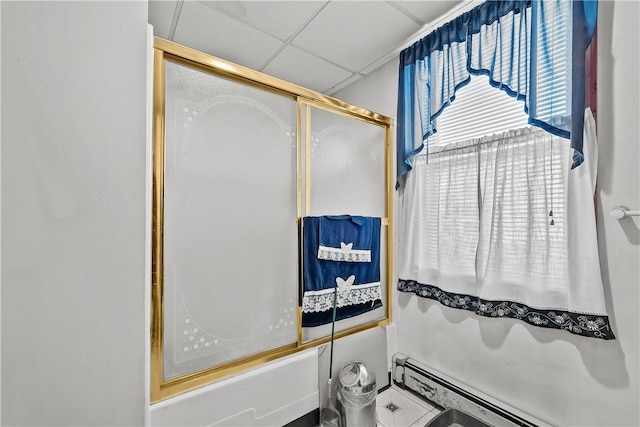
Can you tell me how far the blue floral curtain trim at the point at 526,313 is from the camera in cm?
91

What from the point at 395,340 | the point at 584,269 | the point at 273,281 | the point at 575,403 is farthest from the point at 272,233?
the point at 575,403

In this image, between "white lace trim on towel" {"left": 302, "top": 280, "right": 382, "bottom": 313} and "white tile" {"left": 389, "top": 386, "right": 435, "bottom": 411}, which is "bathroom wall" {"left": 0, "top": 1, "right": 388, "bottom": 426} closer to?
"white lace trim on towel" {"left": 302, "top": 280, "right": 382, "bottom": 313}

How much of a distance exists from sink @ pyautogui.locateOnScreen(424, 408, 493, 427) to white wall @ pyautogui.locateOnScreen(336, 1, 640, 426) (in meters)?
0.14

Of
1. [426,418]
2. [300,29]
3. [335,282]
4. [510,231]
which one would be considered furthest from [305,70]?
[426,418]

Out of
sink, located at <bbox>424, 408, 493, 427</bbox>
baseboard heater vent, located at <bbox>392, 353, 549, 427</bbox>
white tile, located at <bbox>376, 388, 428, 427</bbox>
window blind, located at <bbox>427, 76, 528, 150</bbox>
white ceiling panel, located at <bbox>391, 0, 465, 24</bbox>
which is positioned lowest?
white tile, located at <bbox>376, 388, 428, 427</bbox>

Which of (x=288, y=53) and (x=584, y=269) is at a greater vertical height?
(x=288, y=53)

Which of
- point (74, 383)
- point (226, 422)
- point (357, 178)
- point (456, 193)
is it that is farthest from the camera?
point (357, 178)

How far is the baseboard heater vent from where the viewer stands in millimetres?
1102

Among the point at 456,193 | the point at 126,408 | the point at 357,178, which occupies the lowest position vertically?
the point at 126,408

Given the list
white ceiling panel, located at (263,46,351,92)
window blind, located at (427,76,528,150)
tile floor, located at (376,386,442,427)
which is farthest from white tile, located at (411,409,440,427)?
white ceiling panel, located at (263,46,351,92)

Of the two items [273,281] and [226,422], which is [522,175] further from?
[226,422]

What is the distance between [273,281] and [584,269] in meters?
1.13

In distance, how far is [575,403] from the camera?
39.1 inches

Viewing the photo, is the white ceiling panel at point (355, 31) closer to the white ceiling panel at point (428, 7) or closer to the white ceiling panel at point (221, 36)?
the white ceiling panel at point (428, 7)
